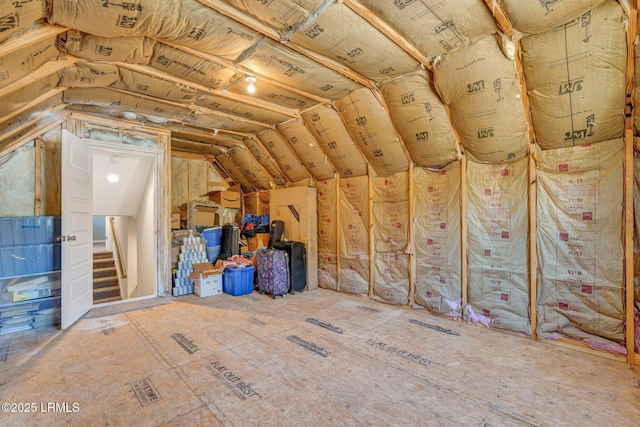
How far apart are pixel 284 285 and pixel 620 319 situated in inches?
162

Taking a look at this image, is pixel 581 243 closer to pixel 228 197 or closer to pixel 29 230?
pixel 29 230

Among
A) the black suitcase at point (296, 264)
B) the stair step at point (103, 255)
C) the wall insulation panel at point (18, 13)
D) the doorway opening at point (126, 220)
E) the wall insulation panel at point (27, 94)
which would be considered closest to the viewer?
the wall insulation panel at point (18, 13)

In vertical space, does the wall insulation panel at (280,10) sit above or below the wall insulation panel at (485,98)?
above

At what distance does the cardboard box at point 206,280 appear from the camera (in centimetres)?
493

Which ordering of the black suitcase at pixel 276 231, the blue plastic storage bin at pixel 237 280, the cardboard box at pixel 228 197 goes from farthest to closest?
the cardboard box at pixel 228 197 → the black suitcase at pixel 276 231 → the blue plastic storage bin at pixel 237 280

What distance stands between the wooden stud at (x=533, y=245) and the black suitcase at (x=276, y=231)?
4030 mm

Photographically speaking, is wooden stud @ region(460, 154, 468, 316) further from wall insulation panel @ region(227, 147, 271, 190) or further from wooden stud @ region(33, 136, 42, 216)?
wooden stud @ region(33, 136, 42, 216)

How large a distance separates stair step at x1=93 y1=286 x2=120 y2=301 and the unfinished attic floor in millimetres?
2192

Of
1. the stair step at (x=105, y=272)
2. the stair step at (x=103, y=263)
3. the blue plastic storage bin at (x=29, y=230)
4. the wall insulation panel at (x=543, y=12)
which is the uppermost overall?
the wall insulation panel at (x=543, y=12)

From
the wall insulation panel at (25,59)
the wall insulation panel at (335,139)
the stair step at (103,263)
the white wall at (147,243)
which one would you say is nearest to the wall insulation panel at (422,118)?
the wall insulation panel at (335,139)

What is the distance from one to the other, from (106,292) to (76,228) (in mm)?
2671

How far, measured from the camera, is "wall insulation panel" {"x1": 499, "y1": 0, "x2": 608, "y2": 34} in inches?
86.7

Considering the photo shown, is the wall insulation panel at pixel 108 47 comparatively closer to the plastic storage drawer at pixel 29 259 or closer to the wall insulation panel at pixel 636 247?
the plastic storage drawer at pixel 29 259

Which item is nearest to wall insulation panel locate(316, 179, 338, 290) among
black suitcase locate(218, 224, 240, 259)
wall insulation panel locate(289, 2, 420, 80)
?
black suitcase locate(218, 224, 240, 259)
